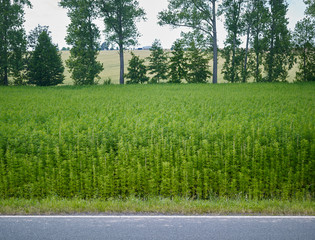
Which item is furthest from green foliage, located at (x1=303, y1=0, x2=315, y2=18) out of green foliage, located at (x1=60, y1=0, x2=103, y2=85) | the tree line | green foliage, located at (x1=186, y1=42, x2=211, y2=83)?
green foliage, located at (x1=60, y1=0, x2=103, y2=85)

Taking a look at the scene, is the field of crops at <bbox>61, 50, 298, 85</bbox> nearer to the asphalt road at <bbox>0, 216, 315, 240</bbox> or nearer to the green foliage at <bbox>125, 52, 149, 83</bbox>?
the green foliage at <bbox>125, 52, 149, 83</bbox>

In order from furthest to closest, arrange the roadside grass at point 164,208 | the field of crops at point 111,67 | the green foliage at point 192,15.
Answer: the field of crops at point 111,67
the green foliage at point 192,15
the roadside grass at point 164,208

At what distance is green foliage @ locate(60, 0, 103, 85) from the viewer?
45.5m

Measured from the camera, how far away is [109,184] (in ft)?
25.6

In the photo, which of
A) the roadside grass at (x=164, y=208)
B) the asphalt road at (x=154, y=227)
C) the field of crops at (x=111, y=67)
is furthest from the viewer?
the field of crops at (x=111, y=67)

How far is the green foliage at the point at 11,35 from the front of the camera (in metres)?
45.0

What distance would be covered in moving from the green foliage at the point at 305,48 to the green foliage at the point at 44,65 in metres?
41.1

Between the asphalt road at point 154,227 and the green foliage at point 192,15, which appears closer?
the asphalt road at point 154,227

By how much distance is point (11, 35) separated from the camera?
150ft

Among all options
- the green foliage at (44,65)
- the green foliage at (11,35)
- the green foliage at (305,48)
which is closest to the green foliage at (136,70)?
the green foliage at (44,65)

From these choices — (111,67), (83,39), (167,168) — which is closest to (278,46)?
(83,39)

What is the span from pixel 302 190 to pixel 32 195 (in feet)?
23.8

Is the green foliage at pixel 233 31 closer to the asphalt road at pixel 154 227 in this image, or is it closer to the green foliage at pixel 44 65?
the green foliage at pixel 44 65

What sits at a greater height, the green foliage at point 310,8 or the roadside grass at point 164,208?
the green foliage at point 310,8
